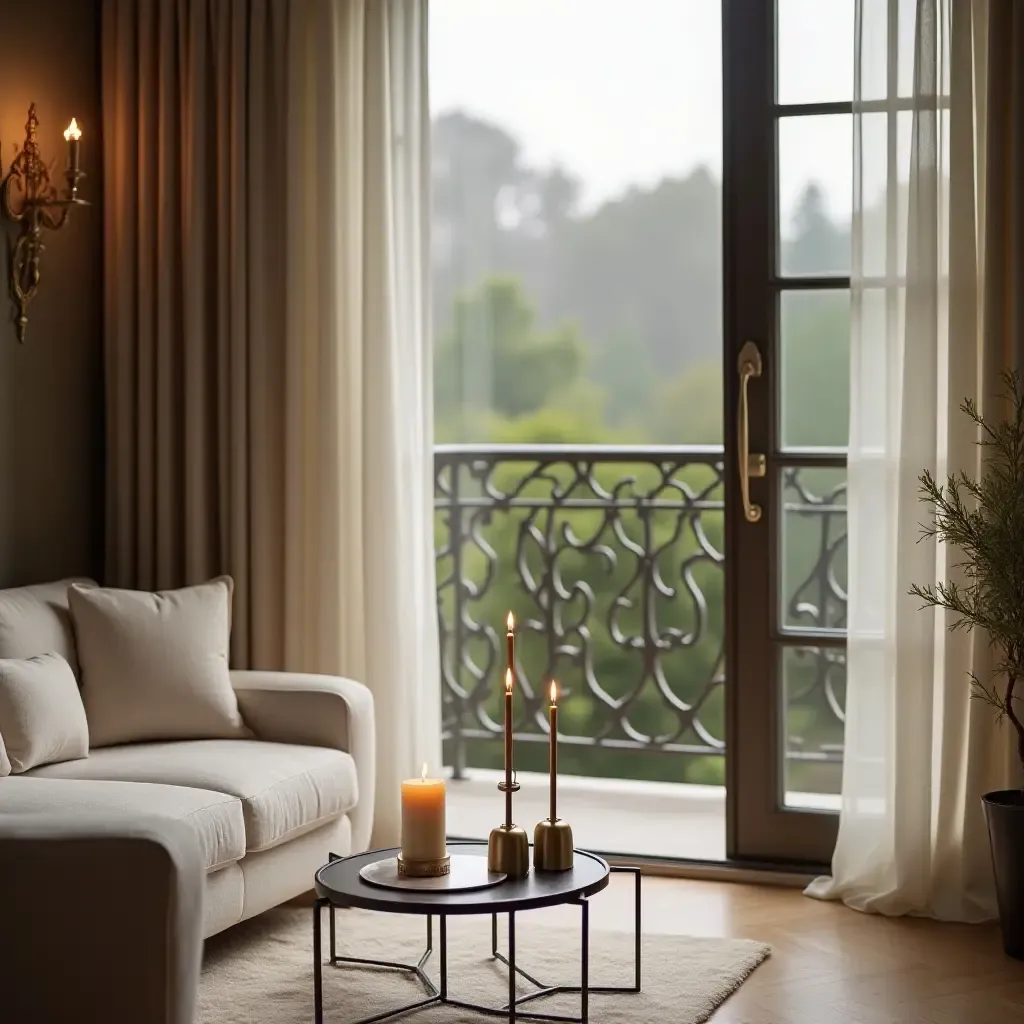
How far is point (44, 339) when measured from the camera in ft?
14.5

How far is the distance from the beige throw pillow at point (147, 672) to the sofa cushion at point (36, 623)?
0.05 metres

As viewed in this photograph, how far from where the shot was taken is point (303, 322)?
176 inches

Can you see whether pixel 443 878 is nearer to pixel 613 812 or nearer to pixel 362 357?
pixel 362 357

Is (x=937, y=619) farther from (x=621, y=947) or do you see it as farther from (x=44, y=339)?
(x=44, y=339)

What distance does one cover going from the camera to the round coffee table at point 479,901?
9.28ft

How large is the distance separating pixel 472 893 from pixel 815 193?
223cm

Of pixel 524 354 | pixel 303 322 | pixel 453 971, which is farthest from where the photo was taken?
pixel 524 354

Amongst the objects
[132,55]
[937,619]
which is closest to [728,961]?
[937,619]

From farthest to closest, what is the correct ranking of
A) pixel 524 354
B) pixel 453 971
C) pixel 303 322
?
pixel 524 354 → pixel 303 322 → pixel 453 971

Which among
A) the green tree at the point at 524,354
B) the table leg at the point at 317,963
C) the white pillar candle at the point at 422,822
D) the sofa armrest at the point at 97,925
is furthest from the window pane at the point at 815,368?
the green tree at the point at 524,354

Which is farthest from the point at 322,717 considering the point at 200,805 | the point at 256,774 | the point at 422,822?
the point at 422,822

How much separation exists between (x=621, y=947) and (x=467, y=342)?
97.6 inches

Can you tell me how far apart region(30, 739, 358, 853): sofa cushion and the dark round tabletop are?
460 mm

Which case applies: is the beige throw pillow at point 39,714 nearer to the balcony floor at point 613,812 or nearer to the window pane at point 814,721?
the balcony floor at point 613,812
